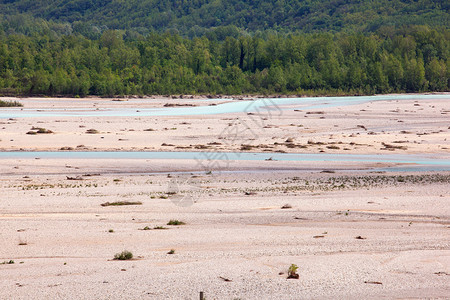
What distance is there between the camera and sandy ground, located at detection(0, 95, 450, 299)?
38.8 ft

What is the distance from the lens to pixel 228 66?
121m

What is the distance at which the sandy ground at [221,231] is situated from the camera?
11.8 m

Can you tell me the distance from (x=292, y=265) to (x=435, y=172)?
20.0m

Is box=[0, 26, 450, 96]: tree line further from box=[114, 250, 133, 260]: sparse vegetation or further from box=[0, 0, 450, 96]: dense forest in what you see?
box=[114, 250, 133, 260]: sparse vegetation

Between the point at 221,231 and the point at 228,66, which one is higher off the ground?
the point at 228,66

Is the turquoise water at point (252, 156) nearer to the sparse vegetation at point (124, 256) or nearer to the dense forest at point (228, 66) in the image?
the sparse vegetation at point (124, 256)

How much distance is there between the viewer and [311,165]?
107 ft

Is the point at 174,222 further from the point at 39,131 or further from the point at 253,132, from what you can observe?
the point at 253,132

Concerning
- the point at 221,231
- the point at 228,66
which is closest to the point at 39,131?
the point at 221,231

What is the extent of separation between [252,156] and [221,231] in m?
19.9

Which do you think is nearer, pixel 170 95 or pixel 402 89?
pixel 170 95

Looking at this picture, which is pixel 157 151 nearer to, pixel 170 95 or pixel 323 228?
pixel 323 228

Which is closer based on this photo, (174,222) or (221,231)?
(221,231)

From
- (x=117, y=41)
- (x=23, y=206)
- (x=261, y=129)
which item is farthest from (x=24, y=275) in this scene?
(x=117, y=41)
